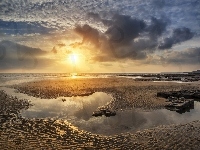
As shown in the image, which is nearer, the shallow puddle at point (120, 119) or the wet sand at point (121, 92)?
the shallow puddle at point (120, 119)

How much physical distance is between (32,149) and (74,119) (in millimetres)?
8448

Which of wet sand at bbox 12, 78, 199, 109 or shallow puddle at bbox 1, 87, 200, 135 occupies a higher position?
wet sand at bbox 12, 78, 199, 109

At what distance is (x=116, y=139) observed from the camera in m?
15.4

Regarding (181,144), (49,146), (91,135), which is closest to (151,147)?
(181,144)

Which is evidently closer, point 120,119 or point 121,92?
point 120,119

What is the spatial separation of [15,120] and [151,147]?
13525 millimetres

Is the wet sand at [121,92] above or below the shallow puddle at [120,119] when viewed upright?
above

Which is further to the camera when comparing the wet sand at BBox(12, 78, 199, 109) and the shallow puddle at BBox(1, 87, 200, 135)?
the wet sand at BBox(12, 78, 199, 109)

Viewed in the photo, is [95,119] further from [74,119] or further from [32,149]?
[32,149]

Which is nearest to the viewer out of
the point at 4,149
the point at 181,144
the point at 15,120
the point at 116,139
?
the point at 4,149

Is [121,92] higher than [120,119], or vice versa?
[121,92]

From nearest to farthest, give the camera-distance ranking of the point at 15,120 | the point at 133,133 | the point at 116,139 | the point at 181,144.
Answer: the point at 181,144, the point at 116,139, the point at 133,133, the point at 15,120

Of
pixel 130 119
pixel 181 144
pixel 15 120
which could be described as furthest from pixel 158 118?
pixel 15 120

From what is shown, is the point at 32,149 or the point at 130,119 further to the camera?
the point at 130,119
